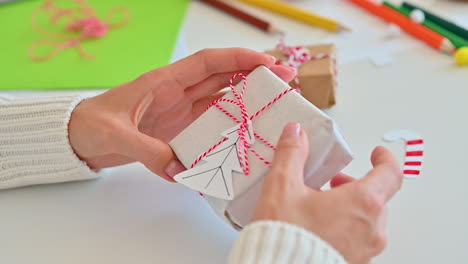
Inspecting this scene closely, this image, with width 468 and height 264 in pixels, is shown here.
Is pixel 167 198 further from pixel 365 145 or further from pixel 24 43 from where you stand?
pixel 24 43

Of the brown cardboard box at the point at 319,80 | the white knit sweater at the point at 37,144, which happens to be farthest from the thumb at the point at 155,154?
the brown cardboard box at the point at 319,80

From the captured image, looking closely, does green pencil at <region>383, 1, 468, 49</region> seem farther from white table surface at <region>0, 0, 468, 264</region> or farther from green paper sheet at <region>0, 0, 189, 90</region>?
green paper sheet at <region>0, 0, 189, 90</region>

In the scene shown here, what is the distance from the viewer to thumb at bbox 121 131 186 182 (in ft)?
1.99

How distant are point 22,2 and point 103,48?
31cm

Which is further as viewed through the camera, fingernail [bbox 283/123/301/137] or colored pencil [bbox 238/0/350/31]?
colored pencil [bbox 238/0/350/31]

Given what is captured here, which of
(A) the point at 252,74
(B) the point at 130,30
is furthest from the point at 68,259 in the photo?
(B) the point at 130,30

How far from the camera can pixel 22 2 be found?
114cm

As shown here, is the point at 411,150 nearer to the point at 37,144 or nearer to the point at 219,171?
the point at 219,171

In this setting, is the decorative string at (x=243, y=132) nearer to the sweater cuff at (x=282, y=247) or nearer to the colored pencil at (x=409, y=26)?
the sweater cuff at (x=282, y=247)

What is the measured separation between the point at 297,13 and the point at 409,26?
0.73 feet

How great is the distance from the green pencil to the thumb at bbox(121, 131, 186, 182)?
22.6 inches

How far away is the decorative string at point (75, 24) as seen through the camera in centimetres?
99

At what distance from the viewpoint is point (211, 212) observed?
2.15 feet

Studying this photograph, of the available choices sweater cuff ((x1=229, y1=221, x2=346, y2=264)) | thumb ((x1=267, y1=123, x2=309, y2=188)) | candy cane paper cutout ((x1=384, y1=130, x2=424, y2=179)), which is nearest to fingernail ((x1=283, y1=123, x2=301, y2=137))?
thumb ((x1=267, y1=123, x2=309, y2=188))
